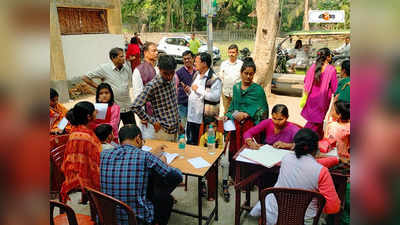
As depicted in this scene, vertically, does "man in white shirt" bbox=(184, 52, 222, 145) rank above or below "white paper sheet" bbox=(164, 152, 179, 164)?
above

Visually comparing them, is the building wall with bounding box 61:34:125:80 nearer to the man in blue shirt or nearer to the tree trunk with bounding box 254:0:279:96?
the tree trunk with bounding box 254:0:279:96

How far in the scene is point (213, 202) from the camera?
344 cm

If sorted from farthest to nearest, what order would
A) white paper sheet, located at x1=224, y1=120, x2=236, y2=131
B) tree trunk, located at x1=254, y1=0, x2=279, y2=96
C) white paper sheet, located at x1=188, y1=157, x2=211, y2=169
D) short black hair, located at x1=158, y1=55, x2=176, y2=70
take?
1. tree trunk, located at x1=254, y1=0, x2=279, y2=96
2. white paper sheet, located at x1=224, y1=120, x2=236, y2=131
3. short black hair, located at x1=158, y1=55, x2=176, y2=70
4. white paper sheet, located at x1=188, y1=157, x2=211, y2=169

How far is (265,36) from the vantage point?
693cm

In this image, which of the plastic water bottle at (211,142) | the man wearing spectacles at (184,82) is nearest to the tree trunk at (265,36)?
the man wearing spectacles at (184,82)

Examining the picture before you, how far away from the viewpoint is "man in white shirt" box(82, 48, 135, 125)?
13.1 feet

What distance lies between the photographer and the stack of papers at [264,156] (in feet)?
8.55

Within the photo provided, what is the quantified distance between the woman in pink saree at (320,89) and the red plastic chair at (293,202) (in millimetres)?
2119

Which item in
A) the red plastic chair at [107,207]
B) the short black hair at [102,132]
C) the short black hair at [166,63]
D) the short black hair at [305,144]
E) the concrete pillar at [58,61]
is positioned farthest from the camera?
the concrete pillar at [58,61]

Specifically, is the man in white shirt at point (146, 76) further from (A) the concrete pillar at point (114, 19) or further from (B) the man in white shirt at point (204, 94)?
(A) the concrete pillar at point (114, 19)

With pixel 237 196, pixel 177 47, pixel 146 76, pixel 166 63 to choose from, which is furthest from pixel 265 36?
pixel 177 47

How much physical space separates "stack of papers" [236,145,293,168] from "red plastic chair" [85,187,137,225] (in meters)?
1.09

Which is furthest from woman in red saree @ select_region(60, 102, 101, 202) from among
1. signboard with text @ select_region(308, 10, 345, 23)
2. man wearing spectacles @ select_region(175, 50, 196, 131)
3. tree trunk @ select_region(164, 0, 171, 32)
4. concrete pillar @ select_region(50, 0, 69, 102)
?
tree trunk @ select_region(164, 0, 171, 32)

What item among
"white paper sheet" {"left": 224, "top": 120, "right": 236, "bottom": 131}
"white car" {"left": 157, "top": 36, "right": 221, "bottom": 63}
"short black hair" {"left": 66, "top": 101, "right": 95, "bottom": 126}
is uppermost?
"white car" {"left": 157, "top": 36, "right": 221, "bottom": 63}
